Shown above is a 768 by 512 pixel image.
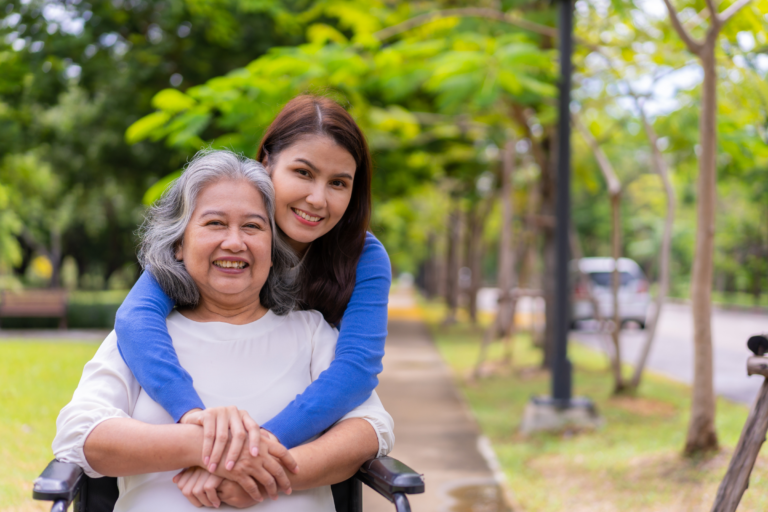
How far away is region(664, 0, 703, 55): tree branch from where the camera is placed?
172 inches

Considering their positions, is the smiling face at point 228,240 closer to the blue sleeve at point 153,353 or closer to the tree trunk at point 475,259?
the blue sleeve at point 153,353

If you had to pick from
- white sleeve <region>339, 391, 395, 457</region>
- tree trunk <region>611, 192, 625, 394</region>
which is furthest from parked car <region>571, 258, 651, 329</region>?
white sleeve <region>339, 391, 395, 457</region>

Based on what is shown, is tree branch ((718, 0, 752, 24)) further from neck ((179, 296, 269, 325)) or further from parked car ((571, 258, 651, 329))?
parked car ((571, 258, 651, 329))

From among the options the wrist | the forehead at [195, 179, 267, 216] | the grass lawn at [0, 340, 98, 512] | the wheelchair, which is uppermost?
the forehead at [195, 179, 267, 216]

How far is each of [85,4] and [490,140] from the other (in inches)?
219

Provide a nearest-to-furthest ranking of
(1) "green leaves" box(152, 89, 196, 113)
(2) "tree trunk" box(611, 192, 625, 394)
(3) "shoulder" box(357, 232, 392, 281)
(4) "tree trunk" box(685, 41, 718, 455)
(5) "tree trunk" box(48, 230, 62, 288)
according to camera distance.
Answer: (3) "shoulder" box(357, 232, 392, 281) < (4) "tree trunk" box(685, 41, 718, 455) < (1) "green leaves" box(152, 89, 196, 113) < (2) "tree trunk" box(611, 192, 625, 394) < (5) "tree trunk" box(48, 230, 62, 288)

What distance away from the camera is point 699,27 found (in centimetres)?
681

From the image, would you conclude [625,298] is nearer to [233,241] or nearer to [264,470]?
[233,241]

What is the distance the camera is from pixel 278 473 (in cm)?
182

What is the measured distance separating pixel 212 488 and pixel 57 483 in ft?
1.19

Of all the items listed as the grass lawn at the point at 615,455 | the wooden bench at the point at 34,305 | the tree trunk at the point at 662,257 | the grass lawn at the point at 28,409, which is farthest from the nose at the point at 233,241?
the tree trunk at the point at 662,257

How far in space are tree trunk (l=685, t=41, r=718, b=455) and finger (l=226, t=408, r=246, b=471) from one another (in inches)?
150

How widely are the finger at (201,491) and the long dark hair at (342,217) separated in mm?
682

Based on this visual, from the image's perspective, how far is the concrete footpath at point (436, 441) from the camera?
14.9 ft
